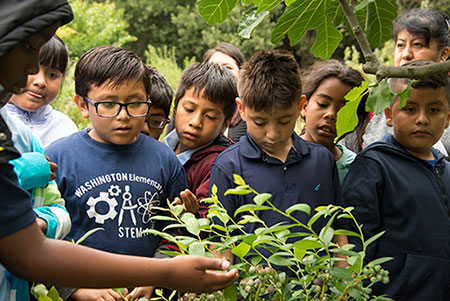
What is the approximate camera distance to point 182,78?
2.94 metres

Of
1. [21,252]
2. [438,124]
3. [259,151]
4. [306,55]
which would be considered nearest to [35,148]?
[21,252]

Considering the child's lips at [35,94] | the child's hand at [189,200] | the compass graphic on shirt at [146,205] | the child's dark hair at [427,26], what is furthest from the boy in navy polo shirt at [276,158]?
the child's dark hair at [427,26]

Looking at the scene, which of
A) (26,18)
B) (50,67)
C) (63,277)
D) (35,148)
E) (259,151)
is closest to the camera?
(26,18)

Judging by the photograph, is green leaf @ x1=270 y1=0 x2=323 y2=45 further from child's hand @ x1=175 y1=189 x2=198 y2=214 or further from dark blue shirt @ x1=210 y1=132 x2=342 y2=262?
child's hand @ x1=175 y1=189 x2=198 y2=214

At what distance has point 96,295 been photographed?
6.50 feet

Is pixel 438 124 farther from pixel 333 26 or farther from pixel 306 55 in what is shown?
pixel 306 55

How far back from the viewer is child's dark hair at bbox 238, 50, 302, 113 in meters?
2.28

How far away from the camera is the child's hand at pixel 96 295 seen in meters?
1.97

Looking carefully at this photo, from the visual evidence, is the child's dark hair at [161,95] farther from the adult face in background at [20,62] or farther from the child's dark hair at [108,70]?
the adult face in background at [20,62]

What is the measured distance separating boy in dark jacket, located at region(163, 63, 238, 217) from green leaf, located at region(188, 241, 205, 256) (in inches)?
44.0

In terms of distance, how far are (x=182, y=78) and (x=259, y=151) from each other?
0.89m

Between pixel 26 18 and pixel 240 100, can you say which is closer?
pixel 26 18

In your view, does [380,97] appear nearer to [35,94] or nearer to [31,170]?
[31,170]

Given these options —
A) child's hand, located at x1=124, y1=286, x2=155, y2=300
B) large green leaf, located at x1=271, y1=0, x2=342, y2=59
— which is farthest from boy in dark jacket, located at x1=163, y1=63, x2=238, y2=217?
large green leaf, located at x1=271, y1=0, x2=342, y2=59
